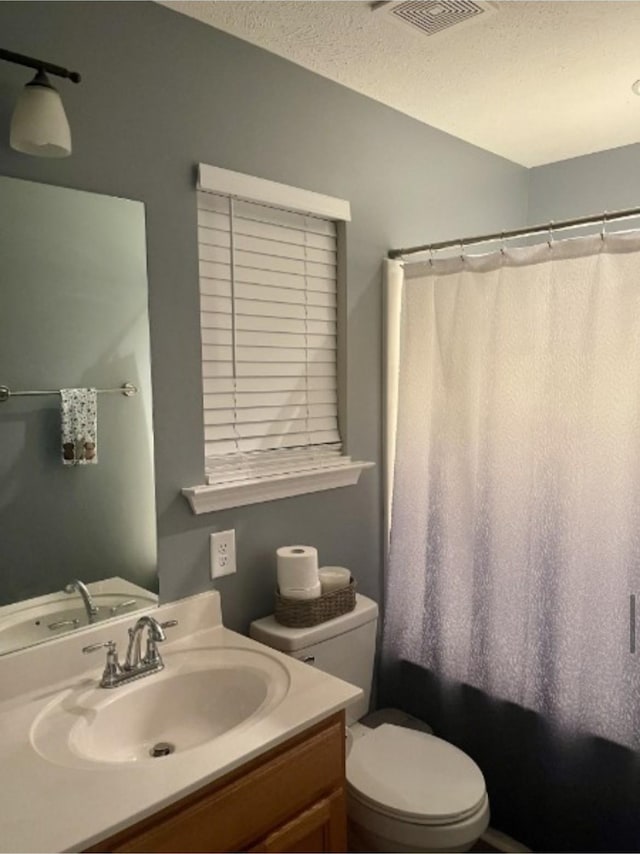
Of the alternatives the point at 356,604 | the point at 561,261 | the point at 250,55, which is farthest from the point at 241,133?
the point at 356,604

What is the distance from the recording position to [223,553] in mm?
1778

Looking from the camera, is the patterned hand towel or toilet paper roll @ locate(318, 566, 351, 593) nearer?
the patterned hand towel

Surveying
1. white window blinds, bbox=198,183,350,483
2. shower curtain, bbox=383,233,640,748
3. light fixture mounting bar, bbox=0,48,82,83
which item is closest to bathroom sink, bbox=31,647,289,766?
white window blinds, bbox=198,183,350,483

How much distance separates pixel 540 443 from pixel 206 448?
3.18 feet

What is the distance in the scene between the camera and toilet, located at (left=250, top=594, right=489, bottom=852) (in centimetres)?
155

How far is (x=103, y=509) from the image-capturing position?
156cm

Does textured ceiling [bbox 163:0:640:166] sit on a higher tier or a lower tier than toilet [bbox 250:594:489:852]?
higher

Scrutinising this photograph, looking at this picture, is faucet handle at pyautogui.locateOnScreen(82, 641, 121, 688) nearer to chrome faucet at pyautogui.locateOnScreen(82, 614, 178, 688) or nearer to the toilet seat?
chrome faucet at pyautogui.locateOnScreen(82, 614, 178, 688)

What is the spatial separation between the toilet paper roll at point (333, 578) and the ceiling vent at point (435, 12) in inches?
61.5

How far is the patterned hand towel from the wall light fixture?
0.53 m

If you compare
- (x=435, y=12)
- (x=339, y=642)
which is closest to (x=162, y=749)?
(x=339, y=642)

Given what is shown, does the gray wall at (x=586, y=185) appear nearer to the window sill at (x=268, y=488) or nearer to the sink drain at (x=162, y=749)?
the window sill at (x=268, y=488)

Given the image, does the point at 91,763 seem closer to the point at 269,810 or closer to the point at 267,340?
the point at 269,810

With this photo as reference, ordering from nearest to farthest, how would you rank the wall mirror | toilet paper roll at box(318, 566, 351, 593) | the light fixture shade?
1. the light fixture shade
2. the wall mirror
3. toilet paper roll at box(318, 566, 351, 593)
